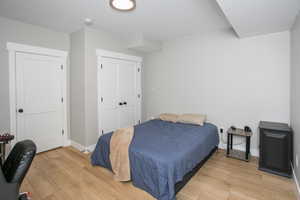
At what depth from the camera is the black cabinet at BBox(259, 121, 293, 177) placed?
7.58ft

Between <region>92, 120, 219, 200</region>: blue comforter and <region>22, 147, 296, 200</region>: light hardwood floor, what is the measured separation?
7.6 inches

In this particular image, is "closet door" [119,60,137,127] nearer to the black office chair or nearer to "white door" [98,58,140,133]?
"white door" [98,58,140,133]

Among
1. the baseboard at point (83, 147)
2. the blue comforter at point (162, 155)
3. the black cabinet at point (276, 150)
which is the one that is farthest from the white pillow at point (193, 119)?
the baseboard at point (83, 147)

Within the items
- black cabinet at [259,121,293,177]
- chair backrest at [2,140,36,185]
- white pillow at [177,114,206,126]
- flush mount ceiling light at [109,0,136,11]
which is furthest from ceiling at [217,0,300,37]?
chair backrest at [2,140,36,185]

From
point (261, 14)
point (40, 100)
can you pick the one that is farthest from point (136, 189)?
point (261, 14)

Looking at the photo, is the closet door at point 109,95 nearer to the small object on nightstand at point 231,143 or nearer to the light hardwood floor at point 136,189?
the light hardwood floor at point 136,189

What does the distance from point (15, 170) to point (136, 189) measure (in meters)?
1.36

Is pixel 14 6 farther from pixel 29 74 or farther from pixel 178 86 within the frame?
pixel 178 86

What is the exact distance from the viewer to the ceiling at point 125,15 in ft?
7.53

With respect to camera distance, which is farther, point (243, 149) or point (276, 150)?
point (243, 149)

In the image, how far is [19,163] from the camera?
4.14 ft

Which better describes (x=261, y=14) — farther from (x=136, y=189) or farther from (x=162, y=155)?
(x=136, y=189)

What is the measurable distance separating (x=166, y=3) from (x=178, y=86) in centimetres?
207

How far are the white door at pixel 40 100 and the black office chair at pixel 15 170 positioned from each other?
199 cm
